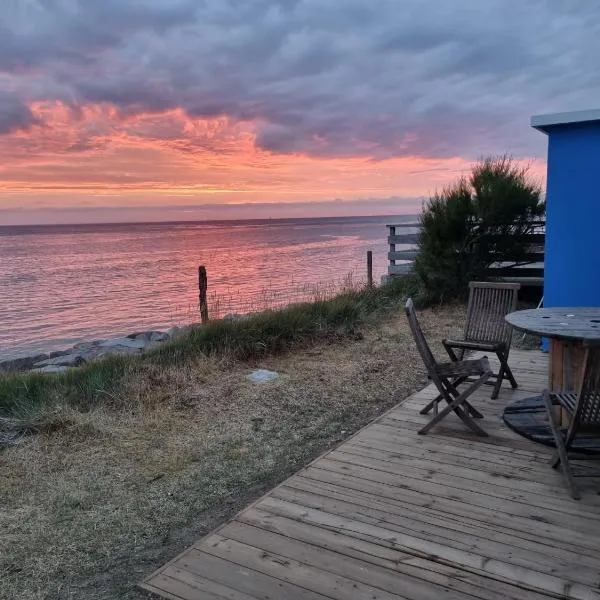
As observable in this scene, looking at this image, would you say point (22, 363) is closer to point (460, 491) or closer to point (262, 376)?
point (262, 376)

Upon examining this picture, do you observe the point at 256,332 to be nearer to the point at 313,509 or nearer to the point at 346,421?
the point at 346,421

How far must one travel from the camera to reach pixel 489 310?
18.3 ft

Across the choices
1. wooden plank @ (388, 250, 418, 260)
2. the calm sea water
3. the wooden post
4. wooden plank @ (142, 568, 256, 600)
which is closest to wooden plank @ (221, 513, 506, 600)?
wooden plank @ (142, 568, 256, 600)

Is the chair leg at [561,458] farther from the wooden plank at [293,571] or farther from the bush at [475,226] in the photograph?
the bush at [475,226]

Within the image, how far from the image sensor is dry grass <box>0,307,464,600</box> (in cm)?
286

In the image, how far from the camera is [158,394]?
216 inches

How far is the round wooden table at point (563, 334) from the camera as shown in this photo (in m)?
3.68

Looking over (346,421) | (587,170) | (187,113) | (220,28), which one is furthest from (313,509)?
(187,113)

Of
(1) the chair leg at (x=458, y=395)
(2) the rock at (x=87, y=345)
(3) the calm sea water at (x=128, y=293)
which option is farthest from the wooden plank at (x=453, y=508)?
(2) the rock at (x=87, y=345)

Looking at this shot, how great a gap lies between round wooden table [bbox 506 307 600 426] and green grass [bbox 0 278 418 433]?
3.59 metres

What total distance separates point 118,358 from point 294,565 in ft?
15.0

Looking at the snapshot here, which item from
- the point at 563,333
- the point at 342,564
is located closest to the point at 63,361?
the point at 342,564

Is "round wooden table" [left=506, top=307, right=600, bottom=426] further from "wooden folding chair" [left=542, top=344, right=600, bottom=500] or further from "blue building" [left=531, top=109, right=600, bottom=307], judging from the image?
"blue building" [left=531, top=109, right=600, bottom=307]

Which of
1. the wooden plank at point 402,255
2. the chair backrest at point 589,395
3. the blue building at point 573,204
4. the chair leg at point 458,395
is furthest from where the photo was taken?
the wooden plank at point 402,255
